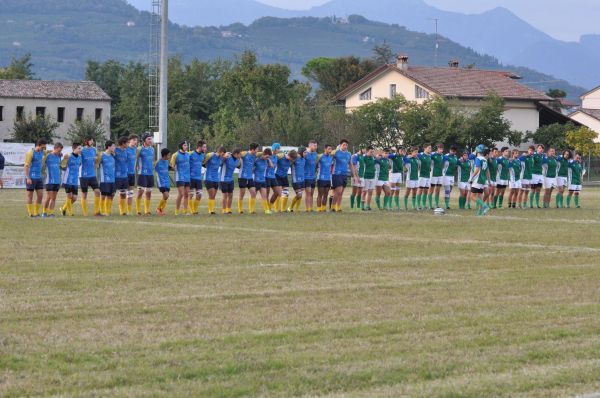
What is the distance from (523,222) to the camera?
25875 mm

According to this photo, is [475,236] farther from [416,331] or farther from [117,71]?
[117,71]

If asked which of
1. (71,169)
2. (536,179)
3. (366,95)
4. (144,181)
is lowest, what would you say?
(144,181)

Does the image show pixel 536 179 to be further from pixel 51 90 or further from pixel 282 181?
pixel 51 90

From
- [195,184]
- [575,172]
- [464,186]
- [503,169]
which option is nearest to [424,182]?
[464,186]

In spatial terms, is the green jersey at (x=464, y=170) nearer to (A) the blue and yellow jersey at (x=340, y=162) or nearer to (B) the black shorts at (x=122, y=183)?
(A) the blue and yellow jersey at (x=340, y=162)

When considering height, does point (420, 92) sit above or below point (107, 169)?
above

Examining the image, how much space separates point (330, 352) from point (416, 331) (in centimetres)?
130

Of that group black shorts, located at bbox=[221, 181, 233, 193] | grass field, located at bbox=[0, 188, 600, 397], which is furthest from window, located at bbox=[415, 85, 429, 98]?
grass field, located at bbox=[0, 188, 600, 397]

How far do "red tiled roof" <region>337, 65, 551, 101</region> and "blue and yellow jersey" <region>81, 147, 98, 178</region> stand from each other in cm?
5839

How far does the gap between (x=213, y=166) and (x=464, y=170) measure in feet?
26.7

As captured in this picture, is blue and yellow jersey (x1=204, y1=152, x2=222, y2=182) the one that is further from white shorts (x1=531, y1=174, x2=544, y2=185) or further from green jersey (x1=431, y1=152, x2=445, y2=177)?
white shorts (x1=531, y1=174, x2=544, y2=185)

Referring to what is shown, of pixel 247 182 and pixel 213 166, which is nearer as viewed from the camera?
pixel 213 166

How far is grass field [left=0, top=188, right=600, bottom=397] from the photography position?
8.38m

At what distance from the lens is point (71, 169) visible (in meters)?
26.7
